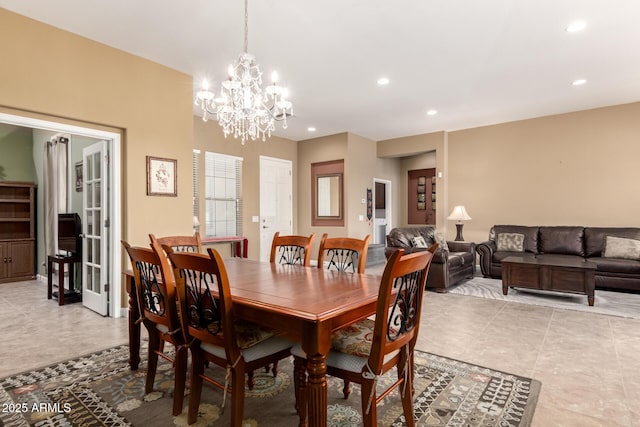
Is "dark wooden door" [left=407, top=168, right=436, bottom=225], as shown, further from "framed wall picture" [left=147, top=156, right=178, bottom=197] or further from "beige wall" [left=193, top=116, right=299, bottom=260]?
"framed wall picture" [left=147, top=156, right=178, bottom=197]

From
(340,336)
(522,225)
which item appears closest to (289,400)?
(340,336)

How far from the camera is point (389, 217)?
882 centimetres

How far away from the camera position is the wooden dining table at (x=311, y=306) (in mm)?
1403

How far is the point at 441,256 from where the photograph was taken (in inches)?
189

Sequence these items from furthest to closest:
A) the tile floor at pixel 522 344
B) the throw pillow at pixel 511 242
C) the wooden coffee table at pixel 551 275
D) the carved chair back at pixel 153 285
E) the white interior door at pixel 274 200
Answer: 1. the white interior door at pixel 274 200
2. the throw pillow at pixel 511 242
3. the wooden coffee table at pixel 551 275
4. the tile floor at pixel 522 344
5. the carved chair back at pixel 153 285

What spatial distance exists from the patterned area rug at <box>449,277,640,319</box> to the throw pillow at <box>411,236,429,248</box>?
767 mm

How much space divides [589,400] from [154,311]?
104 inches

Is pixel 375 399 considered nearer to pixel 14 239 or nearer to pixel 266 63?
pixel 266 63

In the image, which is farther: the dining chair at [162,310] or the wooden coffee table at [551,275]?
the wooden coffee table at [551,275]

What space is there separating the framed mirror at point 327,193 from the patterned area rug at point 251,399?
488cm

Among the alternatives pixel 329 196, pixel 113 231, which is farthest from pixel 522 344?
pixel 329 196

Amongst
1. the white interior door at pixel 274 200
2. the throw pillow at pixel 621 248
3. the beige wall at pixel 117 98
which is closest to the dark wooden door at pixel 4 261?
the beige wall at pixel 117 98

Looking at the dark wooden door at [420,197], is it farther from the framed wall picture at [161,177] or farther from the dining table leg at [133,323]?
the dining table leg at [133,323]

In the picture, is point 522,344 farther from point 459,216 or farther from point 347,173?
point 347,173
